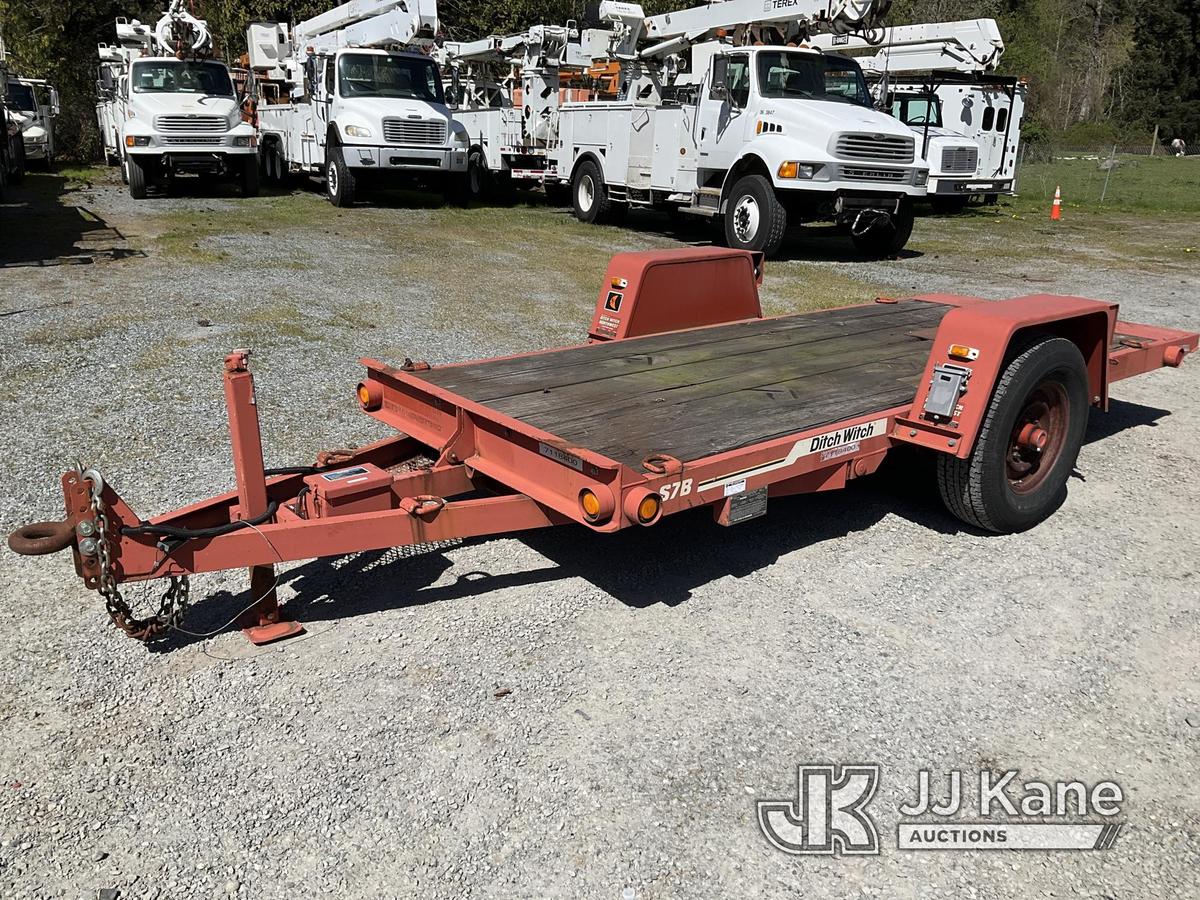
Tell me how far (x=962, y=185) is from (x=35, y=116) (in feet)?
61.6

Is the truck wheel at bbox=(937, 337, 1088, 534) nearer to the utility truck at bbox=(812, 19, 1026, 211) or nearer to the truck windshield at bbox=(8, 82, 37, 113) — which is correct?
the utility truck at bbox=(812, 19, 1026, 211)

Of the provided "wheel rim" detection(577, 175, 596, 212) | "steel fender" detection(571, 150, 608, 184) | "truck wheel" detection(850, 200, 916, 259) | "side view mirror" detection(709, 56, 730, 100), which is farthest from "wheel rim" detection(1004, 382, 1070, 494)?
"wheel rim" detection(577, 175, 596, 212)

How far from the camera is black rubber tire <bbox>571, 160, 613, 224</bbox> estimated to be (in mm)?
16812

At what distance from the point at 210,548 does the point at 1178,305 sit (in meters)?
11.2

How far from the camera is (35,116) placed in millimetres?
20938

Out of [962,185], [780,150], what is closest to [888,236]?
[780,150]

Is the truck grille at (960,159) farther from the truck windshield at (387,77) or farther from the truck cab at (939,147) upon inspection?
the truck windshield at (387,77)

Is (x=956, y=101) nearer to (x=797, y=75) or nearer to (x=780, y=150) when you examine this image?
(x=797, y=75)

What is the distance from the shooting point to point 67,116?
2530 centimetres

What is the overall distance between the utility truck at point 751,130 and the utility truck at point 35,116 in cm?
1168

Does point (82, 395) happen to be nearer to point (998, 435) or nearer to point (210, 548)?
point (210, 548)

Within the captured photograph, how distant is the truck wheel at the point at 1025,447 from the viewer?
4.21 metres

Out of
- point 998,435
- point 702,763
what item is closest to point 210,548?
point 702,763

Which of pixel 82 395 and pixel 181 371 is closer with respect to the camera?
pixel 82 395
